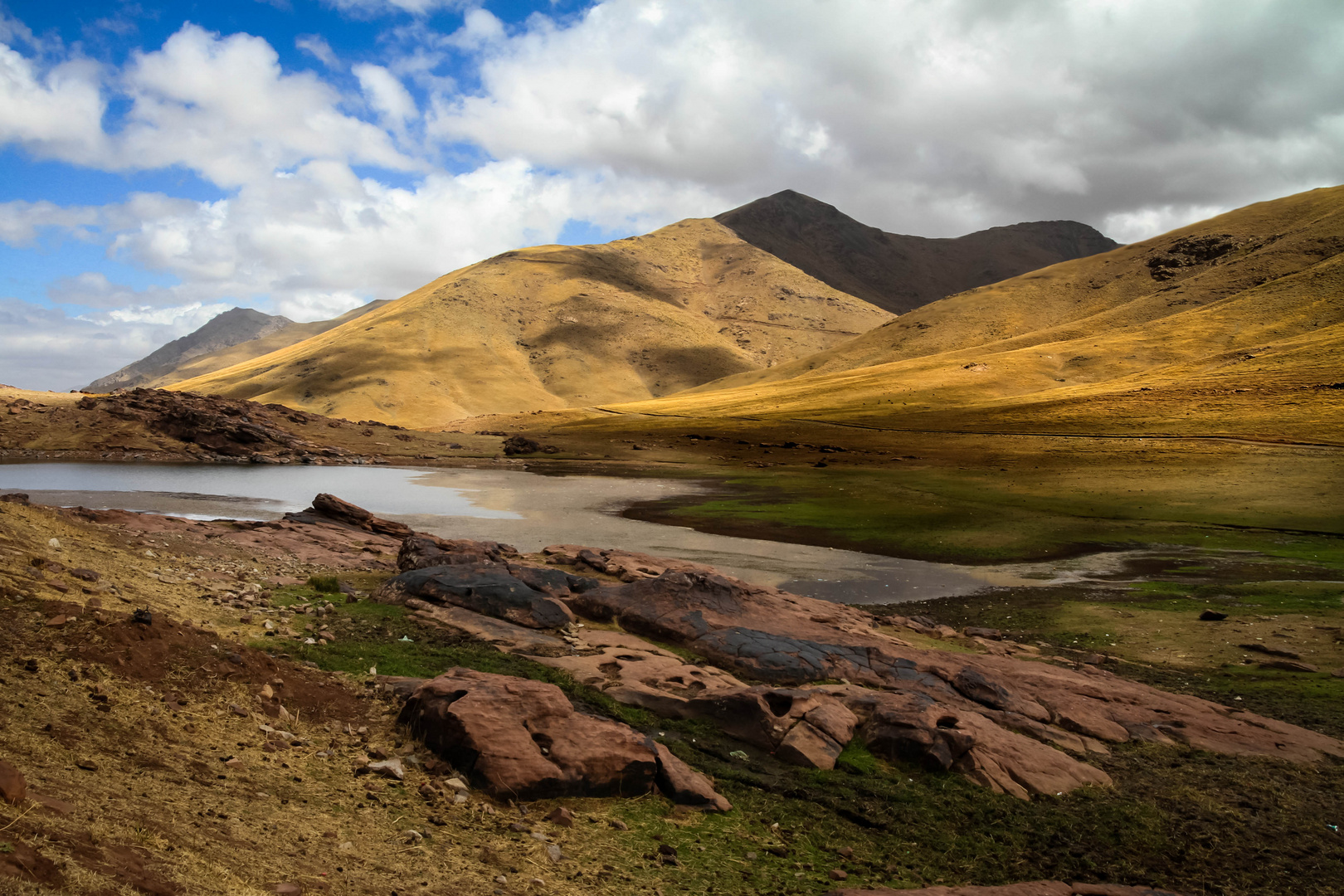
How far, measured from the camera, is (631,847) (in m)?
9.16

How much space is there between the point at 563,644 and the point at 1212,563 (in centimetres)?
3613

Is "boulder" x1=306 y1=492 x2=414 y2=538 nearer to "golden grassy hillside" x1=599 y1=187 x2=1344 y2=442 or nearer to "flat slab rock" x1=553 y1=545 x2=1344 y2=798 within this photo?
"flat slab rock" x1=553 y1=545 x2=1344 y2=798

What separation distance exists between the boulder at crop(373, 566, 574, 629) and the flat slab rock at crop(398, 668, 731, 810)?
6243 millimetres

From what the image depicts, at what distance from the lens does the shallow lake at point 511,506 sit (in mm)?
35219

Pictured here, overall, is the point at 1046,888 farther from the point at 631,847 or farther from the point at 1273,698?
the point at 1273,698

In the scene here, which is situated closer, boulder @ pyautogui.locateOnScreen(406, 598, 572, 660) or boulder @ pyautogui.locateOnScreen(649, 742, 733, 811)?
boulder @ pyautogui.locateOnScreen(649, 742, 733, 811)

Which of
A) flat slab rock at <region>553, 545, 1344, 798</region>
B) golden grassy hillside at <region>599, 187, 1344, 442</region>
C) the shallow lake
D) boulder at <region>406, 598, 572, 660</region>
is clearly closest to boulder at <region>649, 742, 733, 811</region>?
flat slab rock at <region>553, 545, 1344, 798</region>

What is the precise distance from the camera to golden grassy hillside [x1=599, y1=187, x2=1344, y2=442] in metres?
95.0

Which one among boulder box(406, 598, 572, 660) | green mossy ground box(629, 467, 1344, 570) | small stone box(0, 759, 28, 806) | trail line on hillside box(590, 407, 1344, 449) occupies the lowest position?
green mossy ground box(629, 467, 1344, 570)

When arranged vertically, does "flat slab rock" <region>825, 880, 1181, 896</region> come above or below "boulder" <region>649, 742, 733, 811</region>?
below

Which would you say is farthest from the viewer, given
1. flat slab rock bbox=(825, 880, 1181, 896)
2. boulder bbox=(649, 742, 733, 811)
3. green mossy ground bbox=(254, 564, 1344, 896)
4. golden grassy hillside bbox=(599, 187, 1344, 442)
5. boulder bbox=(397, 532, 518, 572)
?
golden grassy hillside bbox=(599, 187, 1344, 442)

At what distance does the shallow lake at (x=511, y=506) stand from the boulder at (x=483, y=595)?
1552cm

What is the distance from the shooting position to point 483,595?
60.7ft

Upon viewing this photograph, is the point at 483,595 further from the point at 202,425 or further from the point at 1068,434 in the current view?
the point at 1068,434
